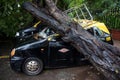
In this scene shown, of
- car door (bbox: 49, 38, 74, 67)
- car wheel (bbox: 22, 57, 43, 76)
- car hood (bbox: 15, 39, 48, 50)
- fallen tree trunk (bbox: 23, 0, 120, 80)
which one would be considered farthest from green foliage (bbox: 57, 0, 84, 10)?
car wheel (bbox: 22, 57, 43, 76)

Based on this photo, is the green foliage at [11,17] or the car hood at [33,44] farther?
the green foliage at [11,17]

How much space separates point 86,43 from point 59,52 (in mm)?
1180

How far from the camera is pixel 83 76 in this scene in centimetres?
861

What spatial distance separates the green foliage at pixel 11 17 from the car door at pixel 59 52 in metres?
3.76

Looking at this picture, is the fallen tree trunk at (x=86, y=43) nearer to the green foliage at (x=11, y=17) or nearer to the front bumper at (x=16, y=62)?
the front bumper at (x=16, y=62)

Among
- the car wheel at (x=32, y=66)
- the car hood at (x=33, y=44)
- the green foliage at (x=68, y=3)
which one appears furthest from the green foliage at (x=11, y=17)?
the car wheel at (x=32, y=66)

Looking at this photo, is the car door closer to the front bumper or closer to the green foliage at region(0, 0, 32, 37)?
the front bumper

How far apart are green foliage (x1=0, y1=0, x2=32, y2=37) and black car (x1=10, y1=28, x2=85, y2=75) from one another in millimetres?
3439

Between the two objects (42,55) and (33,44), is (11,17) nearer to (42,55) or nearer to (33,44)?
(33,44)

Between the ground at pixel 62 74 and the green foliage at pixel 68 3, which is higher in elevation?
the green foliage at pixel 68 3

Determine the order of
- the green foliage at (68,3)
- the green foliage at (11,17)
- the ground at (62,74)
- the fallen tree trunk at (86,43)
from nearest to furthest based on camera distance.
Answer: the fallen tree trunk at (86,43)
the ground at (62,74)
the green foliage at (11,17)
the green foliage at (68,3)

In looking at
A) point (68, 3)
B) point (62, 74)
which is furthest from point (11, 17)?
point (62, 74)

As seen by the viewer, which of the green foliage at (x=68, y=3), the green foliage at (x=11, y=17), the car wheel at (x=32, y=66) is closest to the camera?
the car wheel at (x=32, y=66)

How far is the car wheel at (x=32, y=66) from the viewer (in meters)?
8.66
